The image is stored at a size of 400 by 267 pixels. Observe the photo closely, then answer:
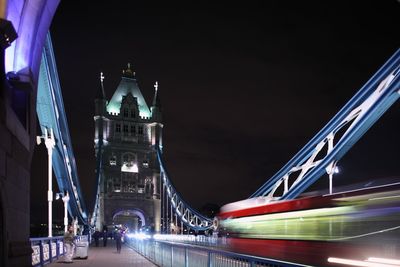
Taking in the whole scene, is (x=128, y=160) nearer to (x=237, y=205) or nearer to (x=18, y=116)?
(x=237, y=205)

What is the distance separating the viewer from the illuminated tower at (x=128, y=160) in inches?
3438

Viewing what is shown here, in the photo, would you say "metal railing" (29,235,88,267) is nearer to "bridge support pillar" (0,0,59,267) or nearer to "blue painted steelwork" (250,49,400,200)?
"bridge support pillar" (0,0,59,267)

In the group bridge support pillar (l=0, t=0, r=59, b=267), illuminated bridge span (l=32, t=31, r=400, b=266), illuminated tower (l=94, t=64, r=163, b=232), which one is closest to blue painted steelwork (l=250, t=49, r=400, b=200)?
illuminated bridge span (l=32, t=31, r=400, b=266)

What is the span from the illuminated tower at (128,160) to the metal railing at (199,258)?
73.3 metres

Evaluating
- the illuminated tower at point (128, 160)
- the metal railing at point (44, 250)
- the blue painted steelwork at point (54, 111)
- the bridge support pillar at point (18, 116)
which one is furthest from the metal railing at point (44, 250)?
the illuminated tower at point (128, 160)

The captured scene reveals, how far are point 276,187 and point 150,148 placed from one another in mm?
60175

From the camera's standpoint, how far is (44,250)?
47.8 feet

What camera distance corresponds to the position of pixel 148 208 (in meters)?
88.8

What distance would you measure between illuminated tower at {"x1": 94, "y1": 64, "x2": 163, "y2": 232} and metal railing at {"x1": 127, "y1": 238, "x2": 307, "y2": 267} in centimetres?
7329

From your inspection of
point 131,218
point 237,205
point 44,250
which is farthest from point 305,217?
point 131,218

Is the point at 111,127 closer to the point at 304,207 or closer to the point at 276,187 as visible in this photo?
the point at 276,187

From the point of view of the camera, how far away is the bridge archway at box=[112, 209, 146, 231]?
292 feet

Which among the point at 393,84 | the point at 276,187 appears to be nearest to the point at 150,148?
the point at 276,187

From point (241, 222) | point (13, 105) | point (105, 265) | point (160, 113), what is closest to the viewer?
point (13, 105)
